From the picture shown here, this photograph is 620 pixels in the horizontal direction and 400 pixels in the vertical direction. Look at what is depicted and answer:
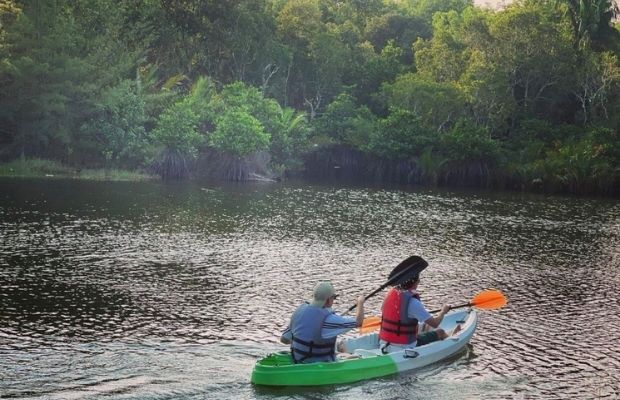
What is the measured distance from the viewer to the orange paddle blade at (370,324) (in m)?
17.7

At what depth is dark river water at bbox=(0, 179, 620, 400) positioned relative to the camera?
49.2 ft

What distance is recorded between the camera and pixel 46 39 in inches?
1972

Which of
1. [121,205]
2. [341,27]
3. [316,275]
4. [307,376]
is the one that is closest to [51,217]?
[121,205]

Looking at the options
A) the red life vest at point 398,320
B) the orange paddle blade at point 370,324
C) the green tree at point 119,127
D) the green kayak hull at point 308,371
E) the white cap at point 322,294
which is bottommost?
the green kayak hull at point 308,371

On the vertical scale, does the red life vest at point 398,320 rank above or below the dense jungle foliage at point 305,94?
below

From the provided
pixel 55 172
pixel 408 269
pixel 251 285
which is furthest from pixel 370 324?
pixel 55 172

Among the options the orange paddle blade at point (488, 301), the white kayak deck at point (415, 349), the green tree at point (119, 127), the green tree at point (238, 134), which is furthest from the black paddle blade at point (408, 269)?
the green tree at point (238, 134)

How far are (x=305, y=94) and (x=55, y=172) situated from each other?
1132 inches

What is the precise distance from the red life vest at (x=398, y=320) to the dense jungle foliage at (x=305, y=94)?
1491 inches

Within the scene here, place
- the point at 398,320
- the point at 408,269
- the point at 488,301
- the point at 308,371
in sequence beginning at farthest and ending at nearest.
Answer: the point at 488,301 < the point at 398,320 < the point at 408,269 < the point at 308,371

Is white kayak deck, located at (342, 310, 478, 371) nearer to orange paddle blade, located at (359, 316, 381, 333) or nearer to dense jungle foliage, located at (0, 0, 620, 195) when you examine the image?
orange paddle blade, located at (359, 316, 381, 333)

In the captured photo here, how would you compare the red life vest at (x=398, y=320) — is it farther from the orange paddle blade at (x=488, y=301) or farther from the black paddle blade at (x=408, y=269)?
the orange paddle blade at (x=488, y=301)

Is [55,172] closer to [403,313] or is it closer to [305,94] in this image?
[305,94]

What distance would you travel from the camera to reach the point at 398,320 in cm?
1580
